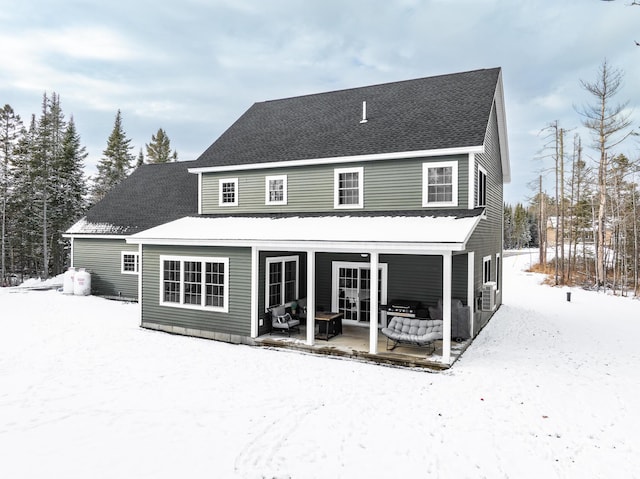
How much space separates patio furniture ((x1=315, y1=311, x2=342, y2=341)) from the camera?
1079cm

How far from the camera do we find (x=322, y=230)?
36.7 feet

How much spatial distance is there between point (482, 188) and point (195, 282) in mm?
9832

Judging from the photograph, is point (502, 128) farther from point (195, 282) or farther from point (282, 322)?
point (195, 282)

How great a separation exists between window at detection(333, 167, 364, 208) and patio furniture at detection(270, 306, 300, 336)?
4099 millimetres

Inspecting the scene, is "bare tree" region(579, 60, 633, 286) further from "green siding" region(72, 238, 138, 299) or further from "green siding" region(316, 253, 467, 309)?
"green siding" region(72, 238, 138, 299)

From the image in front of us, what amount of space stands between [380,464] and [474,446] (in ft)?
4.87

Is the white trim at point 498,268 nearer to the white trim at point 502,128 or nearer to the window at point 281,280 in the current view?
the white trim at point 502,128

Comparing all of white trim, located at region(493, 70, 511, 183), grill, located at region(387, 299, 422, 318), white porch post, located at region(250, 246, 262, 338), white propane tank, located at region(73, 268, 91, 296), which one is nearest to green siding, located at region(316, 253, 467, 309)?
grill, located at region(387, 299, 422, 318)

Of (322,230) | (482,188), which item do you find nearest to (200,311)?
(322,230)

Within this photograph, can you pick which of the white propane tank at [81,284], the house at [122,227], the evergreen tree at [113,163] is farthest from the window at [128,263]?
the evergreen tree at [113,163]

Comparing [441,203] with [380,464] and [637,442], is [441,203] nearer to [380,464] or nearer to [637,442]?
[637,442]

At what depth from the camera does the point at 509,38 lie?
17.3m

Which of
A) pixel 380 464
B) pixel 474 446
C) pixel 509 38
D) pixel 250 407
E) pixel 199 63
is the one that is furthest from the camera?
pixel 199 63

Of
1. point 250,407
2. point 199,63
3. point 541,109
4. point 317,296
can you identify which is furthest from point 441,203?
point 541,109
